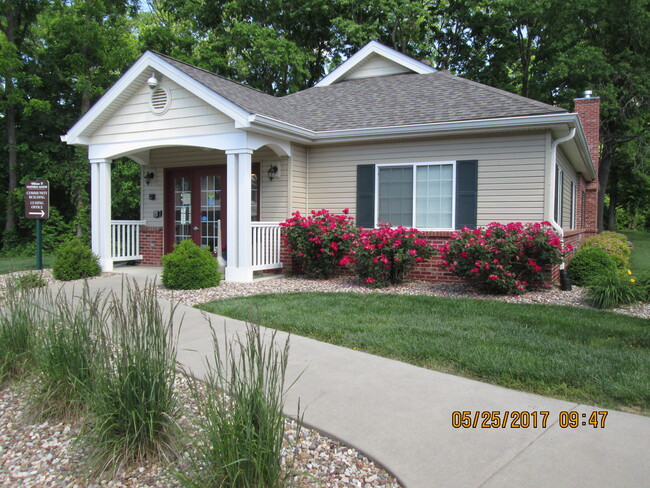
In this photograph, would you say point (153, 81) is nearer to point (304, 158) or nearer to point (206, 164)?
point (206, 164)

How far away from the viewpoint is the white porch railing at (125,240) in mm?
11266

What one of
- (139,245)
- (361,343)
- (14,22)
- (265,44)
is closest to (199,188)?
(139,245)

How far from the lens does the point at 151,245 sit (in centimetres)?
1197

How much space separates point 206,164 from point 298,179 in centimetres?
230

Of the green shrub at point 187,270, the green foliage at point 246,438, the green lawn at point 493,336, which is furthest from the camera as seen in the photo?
the green shrub at point 187,270

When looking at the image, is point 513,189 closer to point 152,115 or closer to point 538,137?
point 538,137

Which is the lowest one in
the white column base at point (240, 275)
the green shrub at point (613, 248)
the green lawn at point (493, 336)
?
the green lawn at point (493, 336)

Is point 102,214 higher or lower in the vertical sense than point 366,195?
lower

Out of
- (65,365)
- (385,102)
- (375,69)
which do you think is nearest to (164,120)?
(385,102)

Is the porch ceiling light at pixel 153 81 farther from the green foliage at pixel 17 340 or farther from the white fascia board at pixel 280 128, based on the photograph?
the green foliage at pixel 17 340

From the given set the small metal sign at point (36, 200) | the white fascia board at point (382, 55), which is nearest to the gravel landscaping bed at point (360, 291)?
the small metal sign at point (36, 200)

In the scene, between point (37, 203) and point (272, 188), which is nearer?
point (272, 188)

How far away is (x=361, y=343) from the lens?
506cm

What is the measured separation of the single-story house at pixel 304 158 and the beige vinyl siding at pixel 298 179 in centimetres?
4
